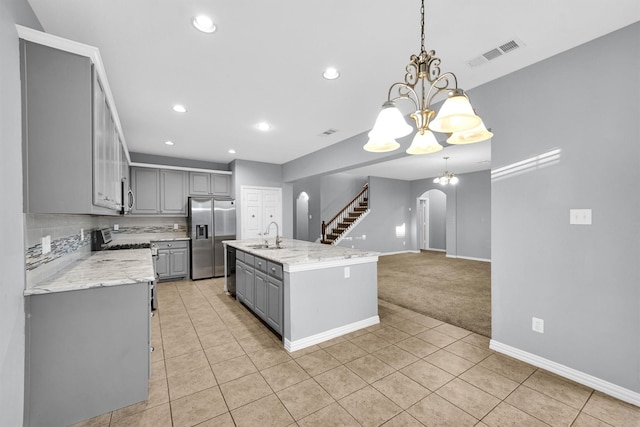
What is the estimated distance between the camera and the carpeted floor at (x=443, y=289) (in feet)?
11.9

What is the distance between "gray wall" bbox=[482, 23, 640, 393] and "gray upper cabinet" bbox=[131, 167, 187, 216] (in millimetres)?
5724

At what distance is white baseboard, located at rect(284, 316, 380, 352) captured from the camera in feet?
8.91

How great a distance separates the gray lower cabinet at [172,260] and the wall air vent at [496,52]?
5.72 meters

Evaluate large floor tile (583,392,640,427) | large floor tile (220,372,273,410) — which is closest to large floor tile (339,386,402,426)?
large floor tile (220,372,273,410)

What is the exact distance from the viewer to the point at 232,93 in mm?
3035

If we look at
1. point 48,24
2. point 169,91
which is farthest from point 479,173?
point 48,24

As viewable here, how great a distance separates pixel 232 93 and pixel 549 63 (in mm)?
3050

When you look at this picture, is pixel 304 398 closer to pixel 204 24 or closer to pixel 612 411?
pixel 612 411

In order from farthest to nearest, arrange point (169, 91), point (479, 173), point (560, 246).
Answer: point (479, 173), point (169, 91), point (560, 246)

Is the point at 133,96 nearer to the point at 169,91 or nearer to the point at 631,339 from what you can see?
the point at 169,91

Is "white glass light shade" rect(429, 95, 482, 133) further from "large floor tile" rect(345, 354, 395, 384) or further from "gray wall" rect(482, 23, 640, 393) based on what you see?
"large floor tile" rect(345, 354, 395, 384)

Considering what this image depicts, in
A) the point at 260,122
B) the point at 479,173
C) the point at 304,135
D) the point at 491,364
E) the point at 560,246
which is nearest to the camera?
the point at 560,246

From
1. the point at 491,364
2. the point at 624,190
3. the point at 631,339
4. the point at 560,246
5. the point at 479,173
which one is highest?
the point at 479,173

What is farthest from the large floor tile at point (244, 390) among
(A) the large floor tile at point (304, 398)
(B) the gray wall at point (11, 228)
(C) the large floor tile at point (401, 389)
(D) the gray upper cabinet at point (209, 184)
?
(D) the gray upper cabinet at point (209, 184)
